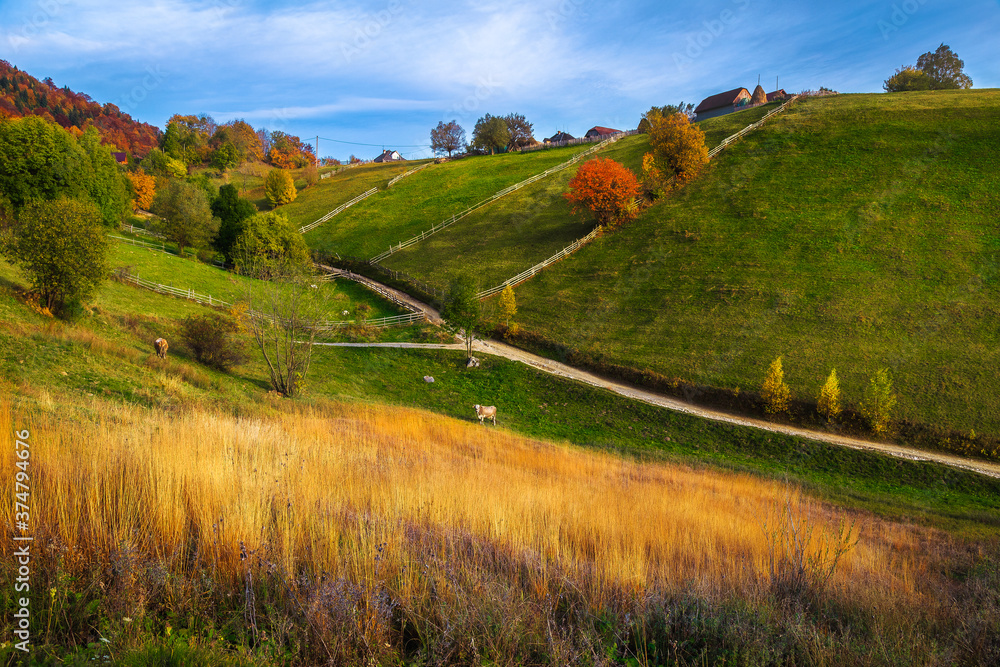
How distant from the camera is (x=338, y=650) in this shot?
3047 millimetres

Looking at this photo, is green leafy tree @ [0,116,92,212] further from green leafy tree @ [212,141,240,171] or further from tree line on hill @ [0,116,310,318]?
green leafy tree @ [212,141,240,171]

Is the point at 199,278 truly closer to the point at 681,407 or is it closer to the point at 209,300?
the point at 209,300

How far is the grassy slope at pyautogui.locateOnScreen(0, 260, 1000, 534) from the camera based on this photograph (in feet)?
43.3

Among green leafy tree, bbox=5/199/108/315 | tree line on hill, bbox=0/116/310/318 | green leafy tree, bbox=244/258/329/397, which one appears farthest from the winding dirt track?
tree line on hill, bbox=0/116/310/318

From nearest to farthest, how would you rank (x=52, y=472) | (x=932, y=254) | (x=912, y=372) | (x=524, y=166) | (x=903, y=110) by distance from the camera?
(x=52, y=472), (x=912, y=372), (x=932, y=254), (x=903, y=110), (x=524, y=166)

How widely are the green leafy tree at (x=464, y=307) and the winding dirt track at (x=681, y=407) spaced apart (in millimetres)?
2490

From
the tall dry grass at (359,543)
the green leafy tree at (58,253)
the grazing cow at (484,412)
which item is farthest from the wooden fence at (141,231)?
the tall dry grass at (359,543)

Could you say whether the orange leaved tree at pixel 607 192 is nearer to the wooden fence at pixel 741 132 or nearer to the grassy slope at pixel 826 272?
the grassy slope at pixel 826 272

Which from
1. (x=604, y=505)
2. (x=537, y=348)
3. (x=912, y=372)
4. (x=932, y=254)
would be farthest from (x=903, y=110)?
(x=604, y=505)

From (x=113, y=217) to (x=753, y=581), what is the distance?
62.9 metres

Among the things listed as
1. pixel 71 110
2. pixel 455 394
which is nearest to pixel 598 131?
pixel 455 394

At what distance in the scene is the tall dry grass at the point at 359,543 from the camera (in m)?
3.38

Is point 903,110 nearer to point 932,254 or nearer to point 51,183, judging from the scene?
point 932,254

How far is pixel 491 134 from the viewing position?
9869 centimetres
